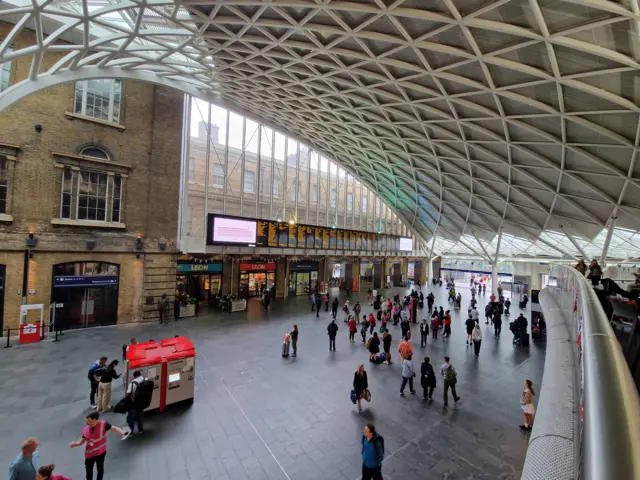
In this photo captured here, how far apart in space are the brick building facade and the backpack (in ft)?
40.4

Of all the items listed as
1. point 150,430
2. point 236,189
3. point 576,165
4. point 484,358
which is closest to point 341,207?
point 236,189

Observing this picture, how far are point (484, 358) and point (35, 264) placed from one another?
21375 mm

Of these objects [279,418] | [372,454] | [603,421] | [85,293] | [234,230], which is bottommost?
[279,418]

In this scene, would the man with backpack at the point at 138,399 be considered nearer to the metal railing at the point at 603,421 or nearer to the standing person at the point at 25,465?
the standing person at the point at 25,465

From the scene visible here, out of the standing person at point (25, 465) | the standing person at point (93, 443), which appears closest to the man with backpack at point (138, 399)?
the standing person at point (93, 443)

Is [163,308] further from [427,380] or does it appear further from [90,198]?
[427,380]

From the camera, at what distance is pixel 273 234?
24.8 meters

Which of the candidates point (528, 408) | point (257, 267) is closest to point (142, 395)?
point (528, 408)

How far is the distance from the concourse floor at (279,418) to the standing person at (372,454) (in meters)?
0.76

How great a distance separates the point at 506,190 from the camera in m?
25.2

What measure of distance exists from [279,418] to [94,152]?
17575 mm

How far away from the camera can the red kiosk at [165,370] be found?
885 centimetres

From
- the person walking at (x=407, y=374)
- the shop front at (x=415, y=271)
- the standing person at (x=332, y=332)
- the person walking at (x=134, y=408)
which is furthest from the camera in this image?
the shop front at (x=415, y=271)

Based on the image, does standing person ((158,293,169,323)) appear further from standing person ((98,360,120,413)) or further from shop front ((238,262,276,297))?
standing person ((98,360,120,413))
